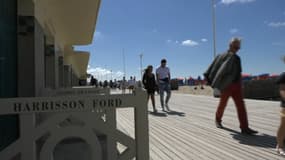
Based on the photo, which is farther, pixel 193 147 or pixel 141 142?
pixel 193 147

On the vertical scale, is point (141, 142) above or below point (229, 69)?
below

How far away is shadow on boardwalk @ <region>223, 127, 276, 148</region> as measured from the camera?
4.16 m

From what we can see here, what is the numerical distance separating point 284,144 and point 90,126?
2.96 meters

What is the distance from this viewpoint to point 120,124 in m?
6.41

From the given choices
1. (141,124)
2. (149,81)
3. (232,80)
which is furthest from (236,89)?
(149,81)

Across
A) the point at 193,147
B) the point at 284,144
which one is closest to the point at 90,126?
the point at 193,147

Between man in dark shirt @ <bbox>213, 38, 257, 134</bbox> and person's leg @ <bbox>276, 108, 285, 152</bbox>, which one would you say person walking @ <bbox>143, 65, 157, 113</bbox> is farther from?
person's leg @ <bbox>276, 108, 285, 152</bbox>

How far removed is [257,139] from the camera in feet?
14.8

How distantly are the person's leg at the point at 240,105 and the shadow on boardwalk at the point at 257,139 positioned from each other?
7.7 inches

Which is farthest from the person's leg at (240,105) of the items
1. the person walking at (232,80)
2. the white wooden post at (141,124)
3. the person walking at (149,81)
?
the person walking at (149,81)

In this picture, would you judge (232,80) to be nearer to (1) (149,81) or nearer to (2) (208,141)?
(2) (208,141)

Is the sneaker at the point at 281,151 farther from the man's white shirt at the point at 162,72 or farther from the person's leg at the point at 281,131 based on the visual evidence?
the man's white shirt at the point at 162,72

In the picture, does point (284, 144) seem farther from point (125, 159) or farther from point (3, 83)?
point (3, 83)

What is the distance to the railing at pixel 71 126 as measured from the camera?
2000mm
